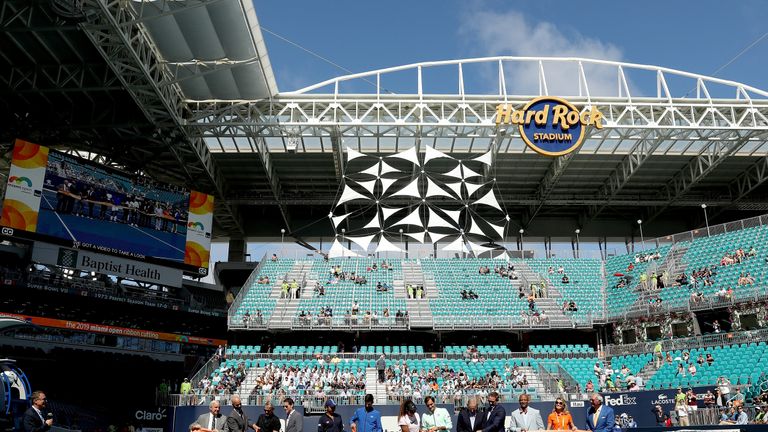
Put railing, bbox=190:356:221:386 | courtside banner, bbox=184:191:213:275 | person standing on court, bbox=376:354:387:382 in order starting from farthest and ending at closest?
courtside banner, bbox=184:191:213:275 < person standing on court, bbox=376:354:387:382 < railing, bbox=190:356:221:386

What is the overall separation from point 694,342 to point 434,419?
79.0 feet

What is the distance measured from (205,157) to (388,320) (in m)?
13.9

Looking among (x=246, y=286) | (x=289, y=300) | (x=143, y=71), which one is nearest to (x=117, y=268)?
(x=246, y=286)

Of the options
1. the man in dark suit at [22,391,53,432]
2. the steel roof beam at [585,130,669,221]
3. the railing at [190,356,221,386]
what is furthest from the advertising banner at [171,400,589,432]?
the steel roof beam at [585,130,669,221]

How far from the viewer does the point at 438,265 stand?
140ft

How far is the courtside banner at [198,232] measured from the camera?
3637 cm

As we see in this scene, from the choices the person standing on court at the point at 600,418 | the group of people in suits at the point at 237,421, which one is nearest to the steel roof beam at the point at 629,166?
the person standing on court at the point at 600,418

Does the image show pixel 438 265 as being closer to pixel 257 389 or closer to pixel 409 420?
pixel 257 389

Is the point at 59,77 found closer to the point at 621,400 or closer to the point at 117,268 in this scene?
the point at 117,268

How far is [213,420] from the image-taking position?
10375 mm

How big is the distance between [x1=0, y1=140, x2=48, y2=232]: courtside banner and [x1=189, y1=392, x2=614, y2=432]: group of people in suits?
24.0 meters

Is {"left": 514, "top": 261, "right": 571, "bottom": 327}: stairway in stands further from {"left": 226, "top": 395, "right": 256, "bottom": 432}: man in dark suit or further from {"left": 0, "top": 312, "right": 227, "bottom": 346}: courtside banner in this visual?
{"left": 226, "top": 395, "right": 256, "bottom": 432}: man in dark suit

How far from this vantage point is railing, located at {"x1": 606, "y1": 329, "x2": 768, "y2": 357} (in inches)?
1108

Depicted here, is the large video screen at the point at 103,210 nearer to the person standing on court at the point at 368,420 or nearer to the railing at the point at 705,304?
the railing at the point at 705,304
